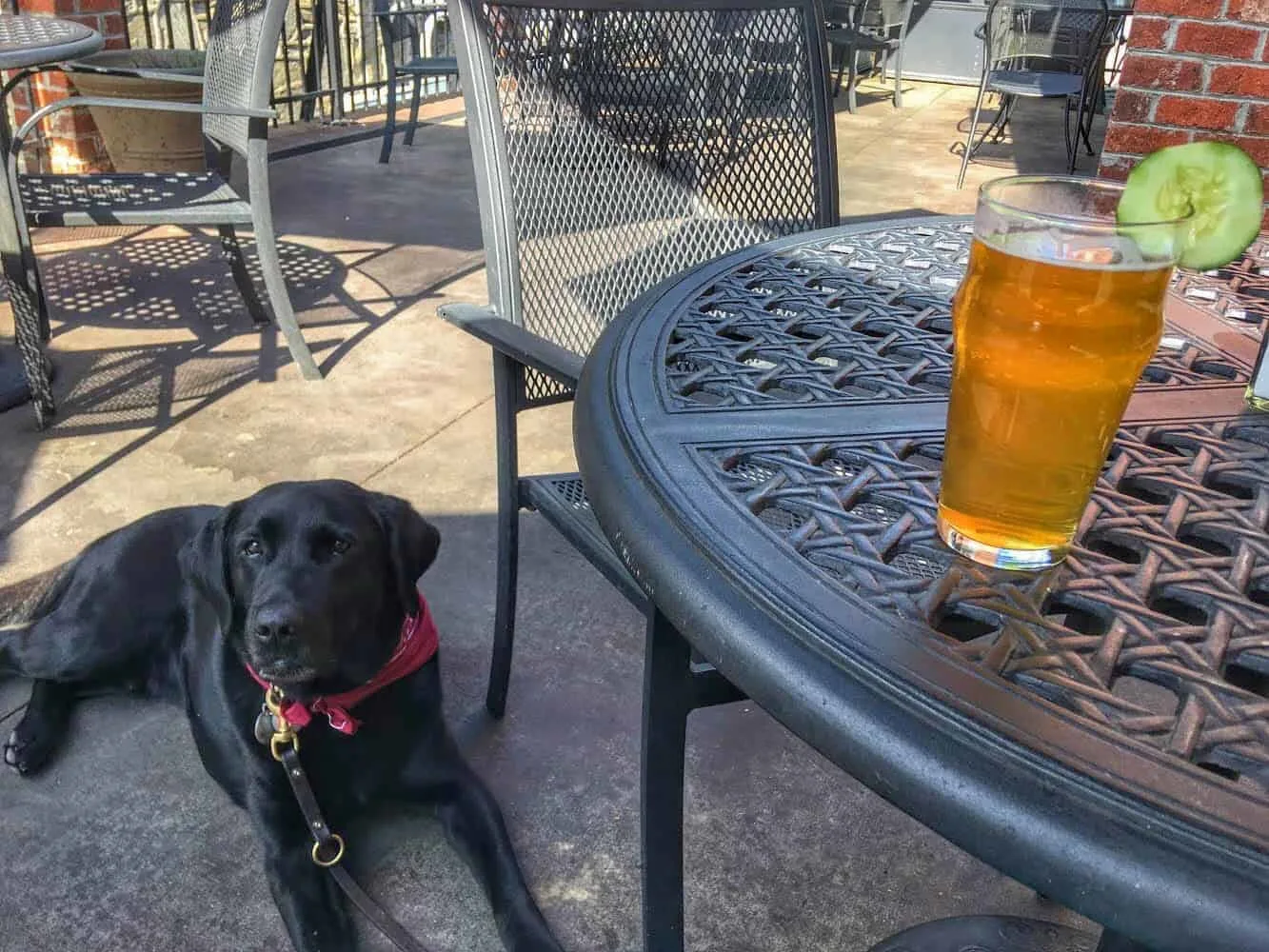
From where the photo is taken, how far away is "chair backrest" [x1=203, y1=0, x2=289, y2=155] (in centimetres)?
331

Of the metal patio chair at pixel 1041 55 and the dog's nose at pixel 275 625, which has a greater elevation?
the metal patio chair at pixel 1041 55

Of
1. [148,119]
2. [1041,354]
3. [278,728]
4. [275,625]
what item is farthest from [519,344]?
[148,119]

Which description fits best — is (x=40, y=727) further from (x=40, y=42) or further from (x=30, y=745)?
(x=40, y=42)

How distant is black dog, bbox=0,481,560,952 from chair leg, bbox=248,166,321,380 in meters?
1.78

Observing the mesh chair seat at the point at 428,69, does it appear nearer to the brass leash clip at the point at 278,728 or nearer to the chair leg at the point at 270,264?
the chair leg at the point at 270,264

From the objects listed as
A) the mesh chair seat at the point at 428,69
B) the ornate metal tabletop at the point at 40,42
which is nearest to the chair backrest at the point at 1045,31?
the mesh chair seat at the point at 428,69

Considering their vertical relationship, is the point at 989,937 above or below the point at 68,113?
below

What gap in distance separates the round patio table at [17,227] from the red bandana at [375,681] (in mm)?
1924

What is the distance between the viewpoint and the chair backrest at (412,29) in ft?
22.7

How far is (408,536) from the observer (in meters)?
1.79

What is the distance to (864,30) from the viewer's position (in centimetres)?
1042

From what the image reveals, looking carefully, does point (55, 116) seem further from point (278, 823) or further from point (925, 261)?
point (925, 261)

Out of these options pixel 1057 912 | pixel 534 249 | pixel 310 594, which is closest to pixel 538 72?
pixel 534 249

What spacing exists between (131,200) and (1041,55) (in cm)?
637
